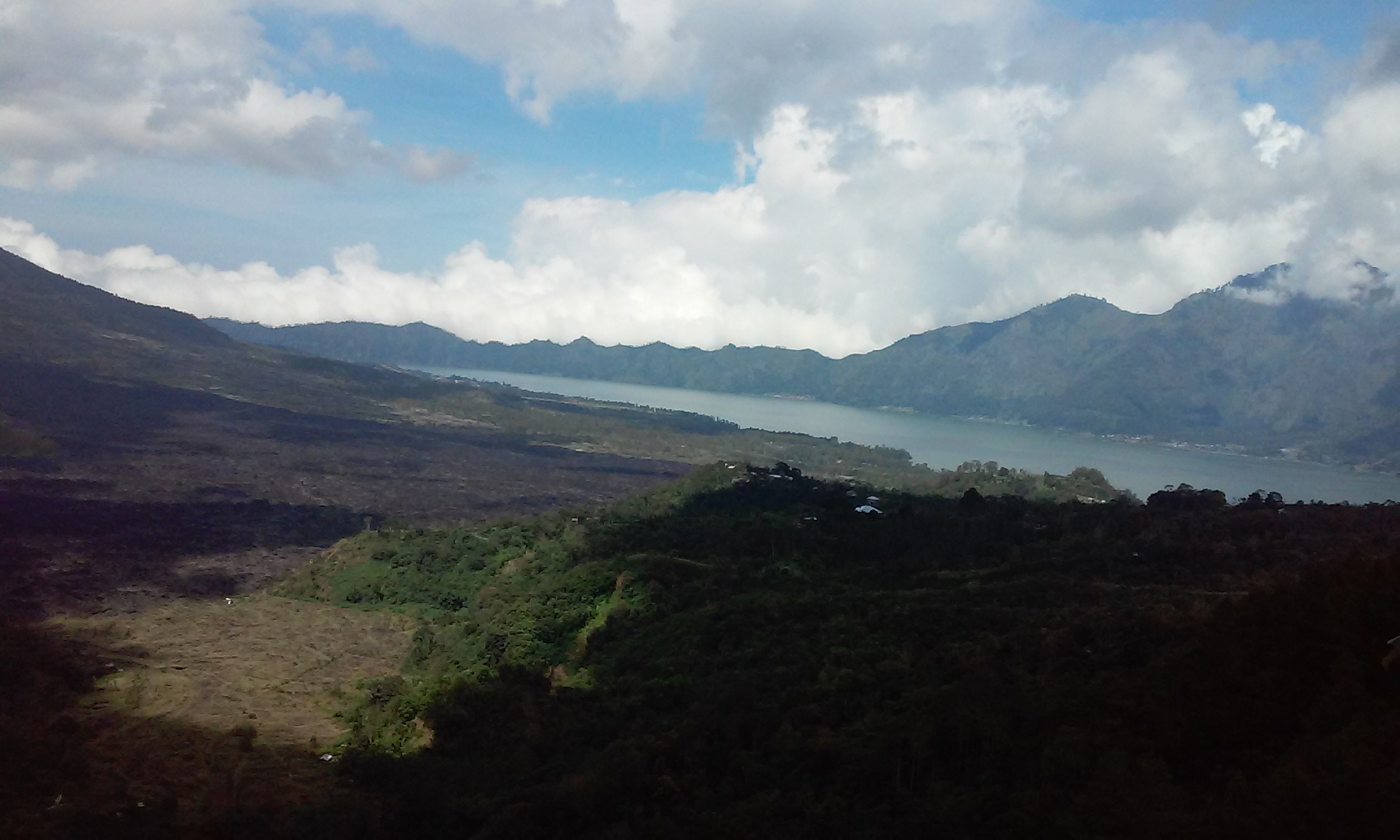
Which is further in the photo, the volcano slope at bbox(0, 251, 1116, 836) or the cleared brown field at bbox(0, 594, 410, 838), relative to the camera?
the volcano slope at bbox(0, 251, 1116, 836)

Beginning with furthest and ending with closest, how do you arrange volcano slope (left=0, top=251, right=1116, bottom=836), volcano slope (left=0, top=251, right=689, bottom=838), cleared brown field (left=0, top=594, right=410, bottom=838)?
volcano slope (left=0, top=251, right=1116, bottom=836) → volcano slope (left=0, top=251, right=689, bottom=838) → cleared brown field (left=0, top=594, right=410, bottom=838)

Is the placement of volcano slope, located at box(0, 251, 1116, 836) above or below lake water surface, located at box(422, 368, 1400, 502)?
below

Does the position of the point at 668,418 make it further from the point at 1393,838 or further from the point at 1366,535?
the point at 1393,838

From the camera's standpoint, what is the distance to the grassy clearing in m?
31.2

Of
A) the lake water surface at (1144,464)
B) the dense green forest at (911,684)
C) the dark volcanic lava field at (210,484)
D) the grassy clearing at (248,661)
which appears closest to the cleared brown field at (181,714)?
the grassy clearing at (248,661)

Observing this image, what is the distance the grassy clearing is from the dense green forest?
2139 mm

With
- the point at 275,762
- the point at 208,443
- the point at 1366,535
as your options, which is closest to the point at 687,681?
the point at 275,762

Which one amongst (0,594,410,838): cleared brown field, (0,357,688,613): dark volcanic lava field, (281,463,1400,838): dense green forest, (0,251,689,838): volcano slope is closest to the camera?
(281,463,1400,838): dense green forest

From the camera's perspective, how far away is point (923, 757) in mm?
17547

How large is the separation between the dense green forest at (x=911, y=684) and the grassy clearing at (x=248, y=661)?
214 cm

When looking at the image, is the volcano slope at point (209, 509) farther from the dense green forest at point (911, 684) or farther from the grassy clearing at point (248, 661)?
the dense green forest at point (911, 684)

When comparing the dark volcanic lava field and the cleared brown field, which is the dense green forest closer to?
the cleared brown field

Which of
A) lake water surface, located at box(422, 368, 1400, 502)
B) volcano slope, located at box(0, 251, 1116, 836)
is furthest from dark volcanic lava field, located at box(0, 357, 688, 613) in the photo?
lake water surface, located at box(422, 368, 1400, 502)

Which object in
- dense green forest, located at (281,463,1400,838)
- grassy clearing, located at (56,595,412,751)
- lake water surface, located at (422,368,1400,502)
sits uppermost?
lake water surface, located at (422,368,1400,502)
